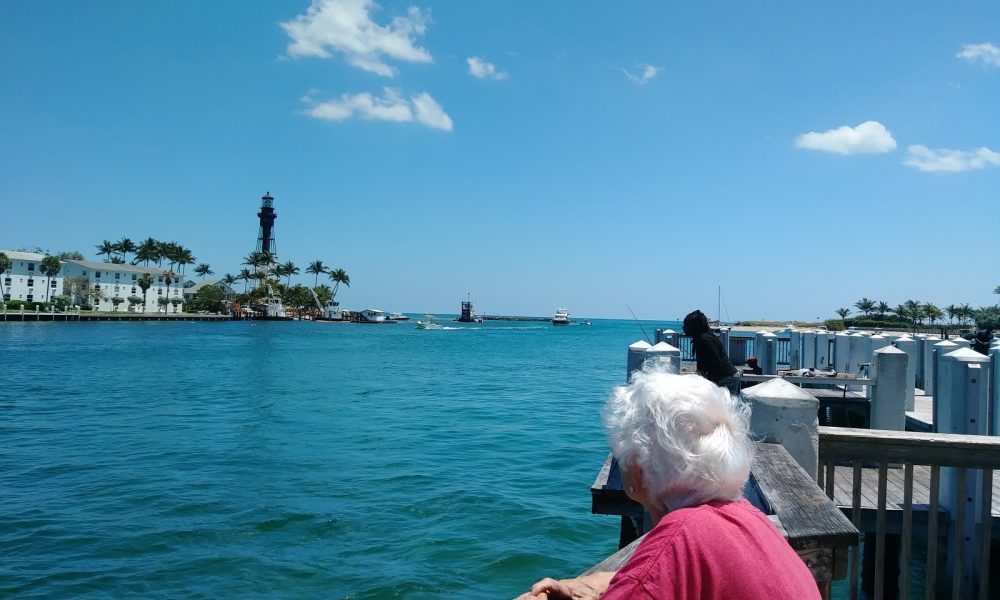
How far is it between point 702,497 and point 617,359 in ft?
160

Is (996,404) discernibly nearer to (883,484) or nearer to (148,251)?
(883,484)

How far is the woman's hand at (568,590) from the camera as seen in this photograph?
202 centimetres

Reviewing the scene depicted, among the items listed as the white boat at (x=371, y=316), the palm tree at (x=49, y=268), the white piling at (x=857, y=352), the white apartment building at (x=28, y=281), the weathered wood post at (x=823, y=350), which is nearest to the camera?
the white piling at (x=857, y=352)

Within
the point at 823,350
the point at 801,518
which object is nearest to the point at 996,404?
the point at 801,518

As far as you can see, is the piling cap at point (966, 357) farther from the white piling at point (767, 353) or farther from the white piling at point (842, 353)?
the white piling at point (767, 353)

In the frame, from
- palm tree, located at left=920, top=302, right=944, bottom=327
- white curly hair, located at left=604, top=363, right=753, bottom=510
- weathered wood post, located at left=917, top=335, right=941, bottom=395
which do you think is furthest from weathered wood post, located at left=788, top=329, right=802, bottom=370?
palm tree, located at left=920, top=302, right=944, bottom=327

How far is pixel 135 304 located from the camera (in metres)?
111

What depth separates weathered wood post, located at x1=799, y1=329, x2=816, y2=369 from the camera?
17938 millimetres

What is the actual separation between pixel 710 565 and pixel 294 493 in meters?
10.9

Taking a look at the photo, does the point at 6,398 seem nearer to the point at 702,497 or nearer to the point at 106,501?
the point at 106,501

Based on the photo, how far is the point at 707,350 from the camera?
8.23 meters

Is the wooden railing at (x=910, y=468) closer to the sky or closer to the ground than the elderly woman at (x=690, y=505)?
closer to the ground

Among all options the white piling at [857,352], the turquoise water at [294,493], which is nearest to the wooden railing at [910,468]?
the turquoise water at [294,493]

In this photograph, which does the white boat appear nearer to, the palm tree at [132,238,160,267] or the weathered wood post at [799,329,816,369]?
the palm tree at [132,238,160,267]
